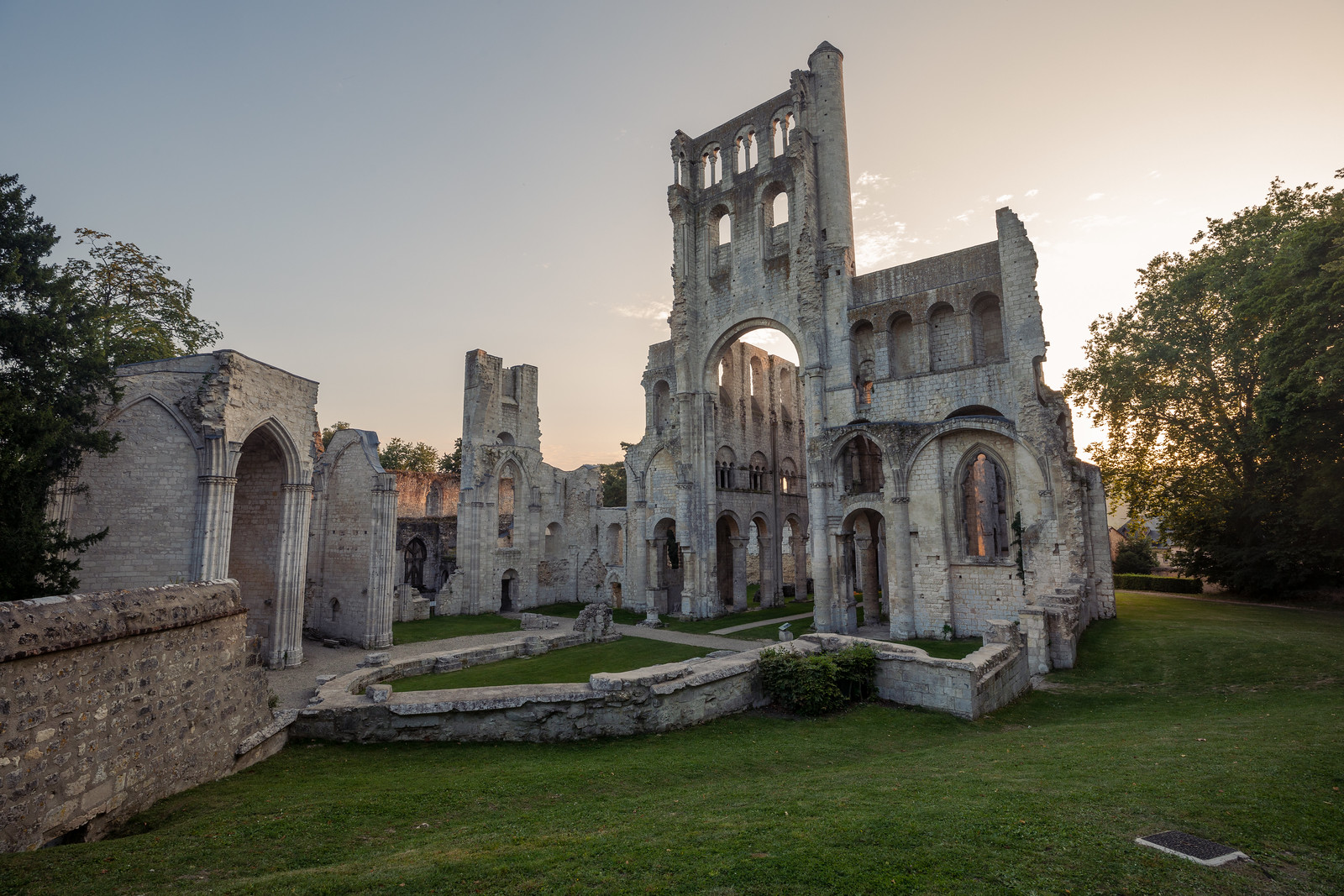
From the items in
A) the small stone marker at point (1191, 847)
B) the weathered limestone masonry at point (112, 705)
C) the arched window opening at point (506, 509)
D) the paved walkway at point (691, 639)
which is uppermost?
the arched window opening at point (506, 509)

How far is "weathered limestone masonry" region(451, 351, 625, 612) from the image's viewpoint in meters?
31.3

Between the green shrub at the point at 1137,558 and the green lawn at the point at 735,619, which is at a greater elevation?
the green shrub at the point at 1137,558

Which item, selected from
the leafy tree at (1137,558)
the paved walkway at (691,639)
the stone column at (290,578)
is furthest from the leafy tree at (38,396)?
the leafy tree at (1137,558)

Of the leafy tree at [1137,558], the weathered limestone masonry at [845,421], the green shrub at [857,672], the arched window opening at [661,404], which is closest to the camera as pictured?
the green shrub at [857,672]

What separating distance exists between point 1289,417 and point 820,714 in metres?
15.3

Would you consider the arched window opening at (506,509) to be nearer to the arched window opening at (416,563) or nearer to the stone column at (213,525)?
the arched window opening at (416,563)

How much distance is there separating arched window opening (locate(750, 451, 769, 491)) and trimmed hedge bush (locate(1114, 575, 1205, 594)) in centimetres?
2010

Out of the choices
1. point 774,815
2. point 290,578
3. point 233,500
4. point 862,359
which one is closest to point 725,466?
point 862,359

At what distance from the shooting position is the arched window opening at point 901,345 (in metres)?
24.7

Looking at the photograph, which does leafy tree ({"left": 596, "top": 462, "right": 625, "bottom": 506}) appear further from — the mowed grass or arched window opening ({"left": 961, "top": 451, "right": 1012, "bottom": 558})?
the mowed grass

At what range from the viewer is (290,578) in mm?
18234

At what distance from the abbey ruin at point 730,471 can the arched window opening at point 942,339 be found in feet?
0.35

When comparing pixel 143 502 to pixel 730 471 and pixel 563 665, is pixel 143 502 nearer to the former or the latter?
pixel 563 665

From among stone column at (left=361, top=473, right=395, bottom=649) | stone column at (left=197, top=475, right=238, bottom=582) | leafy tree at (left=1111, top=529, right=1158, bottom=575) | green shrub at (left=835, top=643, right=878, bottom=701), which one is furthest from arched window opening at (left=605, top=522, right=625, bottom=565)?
leafy tree at (left=1111, top=529, right=1158, bottom=575)
